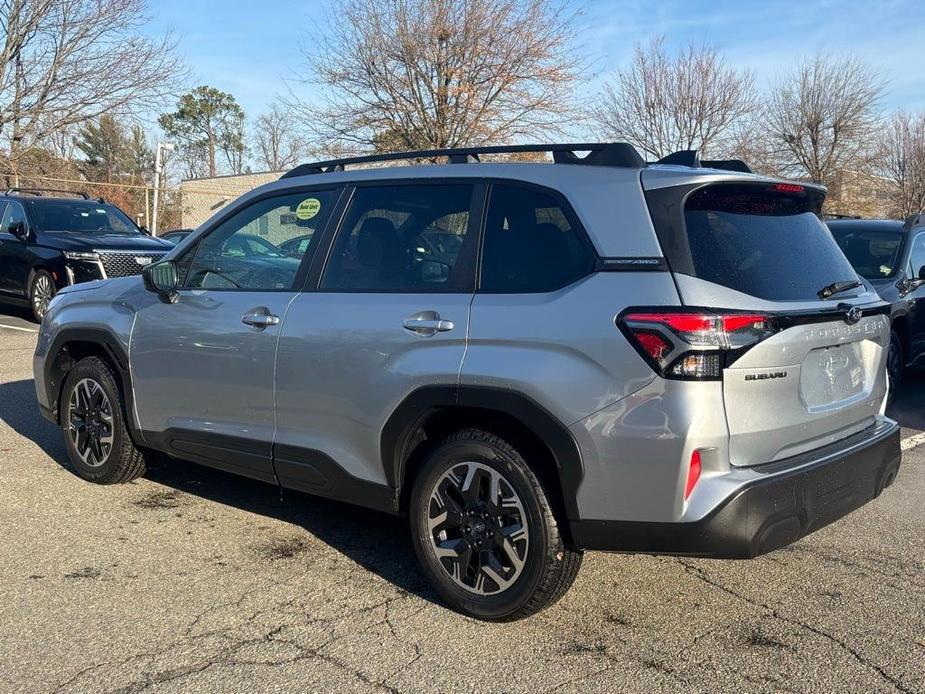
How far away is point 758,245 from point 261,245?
241 centimetres

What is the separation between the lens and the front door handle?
3.40 m

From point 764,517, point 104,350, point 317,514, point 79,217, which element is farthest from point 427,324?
point 79,217

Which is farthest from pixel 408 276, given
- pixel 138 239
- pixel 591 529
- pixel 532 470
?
pixel 138 239

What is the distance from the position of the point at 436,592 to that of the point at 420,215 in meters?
1.61

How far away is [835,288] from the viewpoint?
11.4ft

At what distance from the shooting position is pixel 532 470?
3.24 m

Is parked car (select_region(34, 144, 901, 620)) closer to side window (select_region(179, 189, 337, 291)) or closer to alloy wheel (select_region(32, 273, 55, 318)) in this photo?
side window (select_region(179, 189, 337, 291))

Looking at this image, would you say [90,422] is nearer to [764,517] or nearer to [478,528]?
[478,528]

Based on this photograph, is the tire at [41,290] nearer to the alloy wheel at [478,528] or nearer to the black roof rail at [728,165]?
the alloy wheel at [478,528]

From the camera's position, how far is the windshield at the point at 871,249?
8.02m

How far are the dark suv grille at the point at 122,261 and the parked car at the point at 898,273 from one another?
8.35 m

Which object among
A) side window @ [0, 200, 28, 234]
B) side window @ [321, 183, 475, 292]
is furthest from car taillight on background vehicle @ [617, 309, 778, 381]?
side window @ [0, 200, 28, 234]

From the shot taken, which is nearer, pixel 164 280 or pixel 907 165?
pixel 164 280

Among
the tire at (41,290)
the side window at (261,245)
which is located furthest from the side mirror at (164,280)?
the tire at (41,290)
